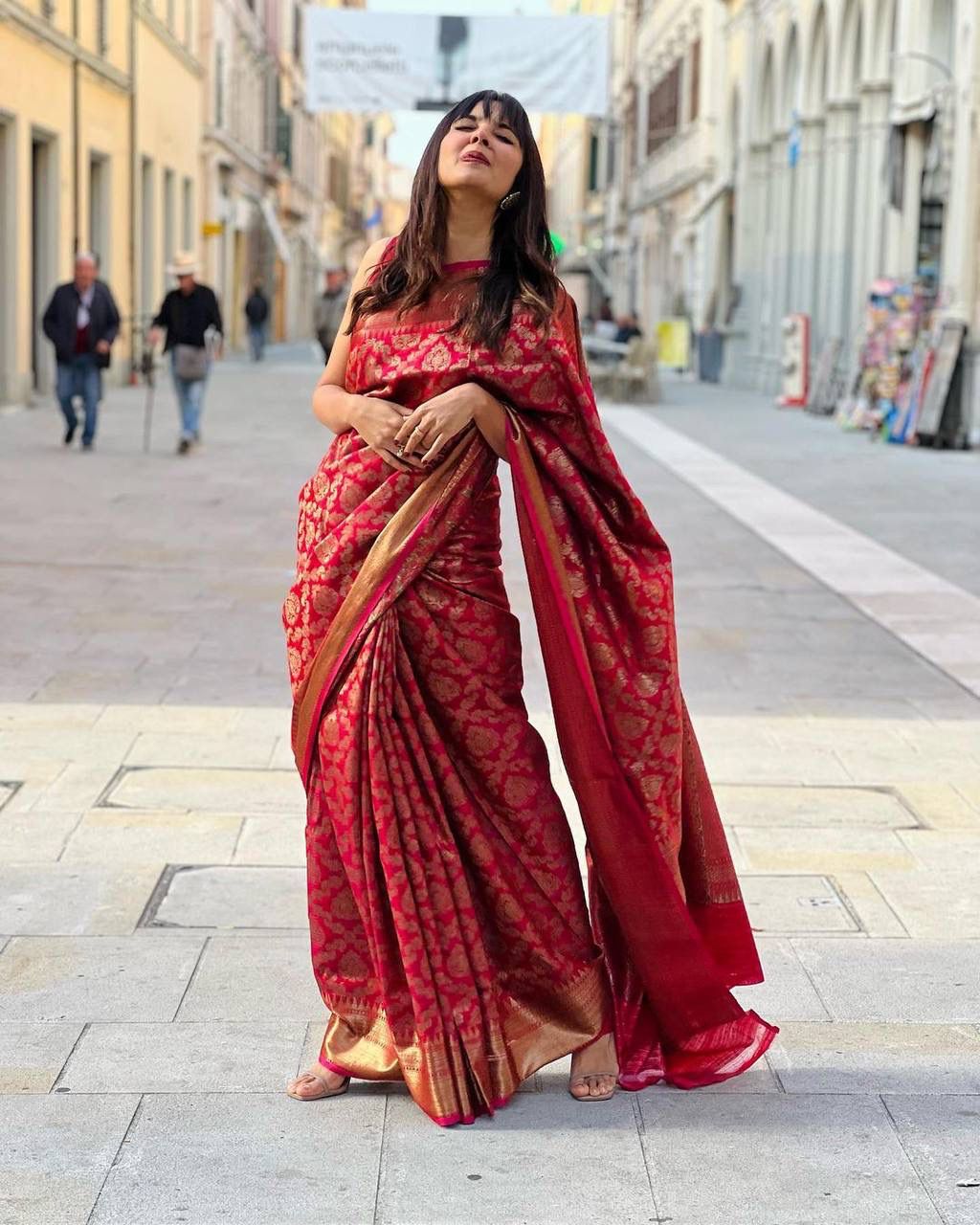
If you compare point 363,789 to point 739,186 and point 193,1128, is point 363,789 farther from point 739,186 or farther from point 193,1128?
point 739,186

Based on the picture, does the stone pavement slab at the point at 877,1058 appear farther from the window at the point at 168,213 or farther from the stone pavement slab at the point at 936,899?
the window at the point at 168,213

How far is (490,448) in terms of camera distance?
10.6 feet

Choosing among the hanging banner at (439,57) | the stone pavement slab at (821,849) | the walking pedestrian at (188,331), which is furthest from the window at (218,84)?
the stone pavement slab at (821,849)

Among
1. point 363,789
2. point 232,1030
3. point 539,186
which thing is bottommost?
point 232,1030

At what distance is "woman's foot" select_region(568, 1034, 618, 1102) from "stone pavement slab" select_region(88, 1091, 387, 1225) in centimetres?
34

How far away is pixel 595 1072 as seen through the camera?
3.36m

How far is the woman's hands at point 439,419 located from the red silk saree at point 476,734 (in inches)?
1.8

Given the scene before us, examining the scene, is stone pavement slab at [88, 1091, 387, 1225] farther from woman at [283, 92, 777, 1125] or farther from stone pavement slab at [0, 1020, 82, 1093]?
stone pavement slab at [0, 1020, 82, 1093]

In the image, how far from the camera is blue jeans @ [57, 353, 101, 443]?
16.2m

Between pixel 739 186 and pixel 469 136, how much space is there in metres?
30.2

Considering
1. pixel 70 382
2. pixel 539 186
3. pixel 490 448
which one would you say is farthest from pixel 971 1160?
pixel 70 382

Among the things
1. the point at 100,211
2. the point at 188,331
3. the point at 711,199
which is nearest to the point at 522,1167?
the point at 188,331

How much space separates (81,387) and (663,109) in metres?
30.3

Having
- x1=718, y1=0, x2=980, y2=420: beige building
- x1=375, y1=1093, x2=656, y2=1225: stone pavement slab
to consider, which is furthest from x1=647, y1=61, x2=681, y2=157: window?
x1=375, y1=1093, x2=656, y2=1225: stone pavement slab
